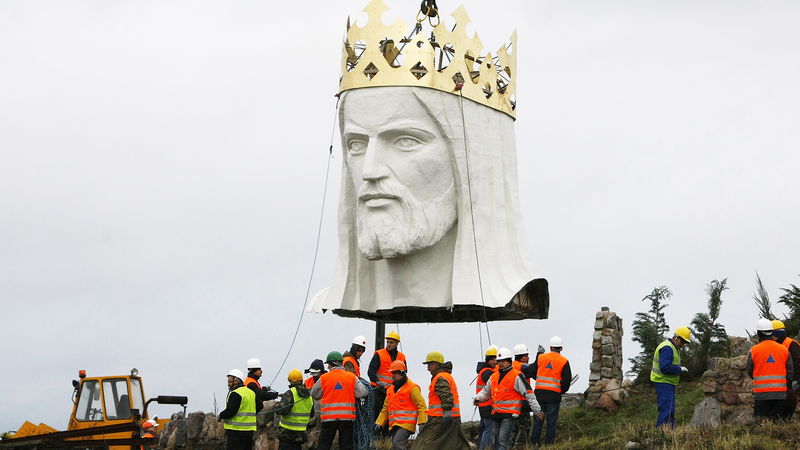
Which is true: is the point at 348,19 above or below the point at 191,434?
above

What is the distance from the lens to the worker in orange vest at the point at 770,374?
58.0 feet

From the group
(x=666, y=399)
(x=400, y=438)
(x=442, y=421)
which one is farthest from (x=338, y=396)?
(x=666, y=399)

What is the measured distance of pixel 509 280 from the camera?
22.9 meters

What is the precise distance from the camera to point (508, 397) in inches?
713

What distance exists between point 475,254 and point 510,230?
3.68 ft

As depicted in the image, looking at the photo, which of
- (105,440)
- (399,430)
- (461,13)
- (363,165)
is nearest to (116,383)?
(105,440)

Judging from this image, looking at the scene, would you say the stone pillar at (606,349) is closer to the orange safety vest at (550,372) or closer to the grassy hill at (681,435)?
the grassy hill at (681,435)

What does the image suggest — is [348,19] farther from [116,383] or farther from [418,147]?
[116,383]

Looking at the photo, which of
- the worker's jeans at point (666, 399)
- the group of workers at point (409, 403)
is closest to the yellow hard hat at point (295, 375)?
the group of workers at point (409, 403)

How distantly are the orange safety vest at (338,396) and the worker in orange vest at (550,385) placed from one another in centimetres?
278

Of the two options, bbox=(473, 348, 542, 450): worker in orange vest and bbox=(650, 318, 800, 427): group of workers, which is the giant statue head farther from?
bbox=(650, 318, 800, 427): group of workers

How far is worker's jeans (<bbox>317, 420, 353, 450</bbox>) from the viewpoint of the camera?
18.2m

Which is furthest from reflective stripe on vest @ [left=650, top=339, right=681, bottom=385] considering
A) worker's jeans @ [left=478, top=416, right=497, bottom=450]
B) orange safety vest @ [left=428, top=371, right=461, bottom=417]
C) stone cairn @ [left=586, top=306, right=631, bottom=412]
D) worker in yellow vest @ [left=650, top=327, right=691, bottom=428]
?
stone cairn @ [left=586, top=306, right=631, bottom=412]

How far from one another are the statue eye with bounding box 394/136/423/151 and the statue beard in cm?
65
